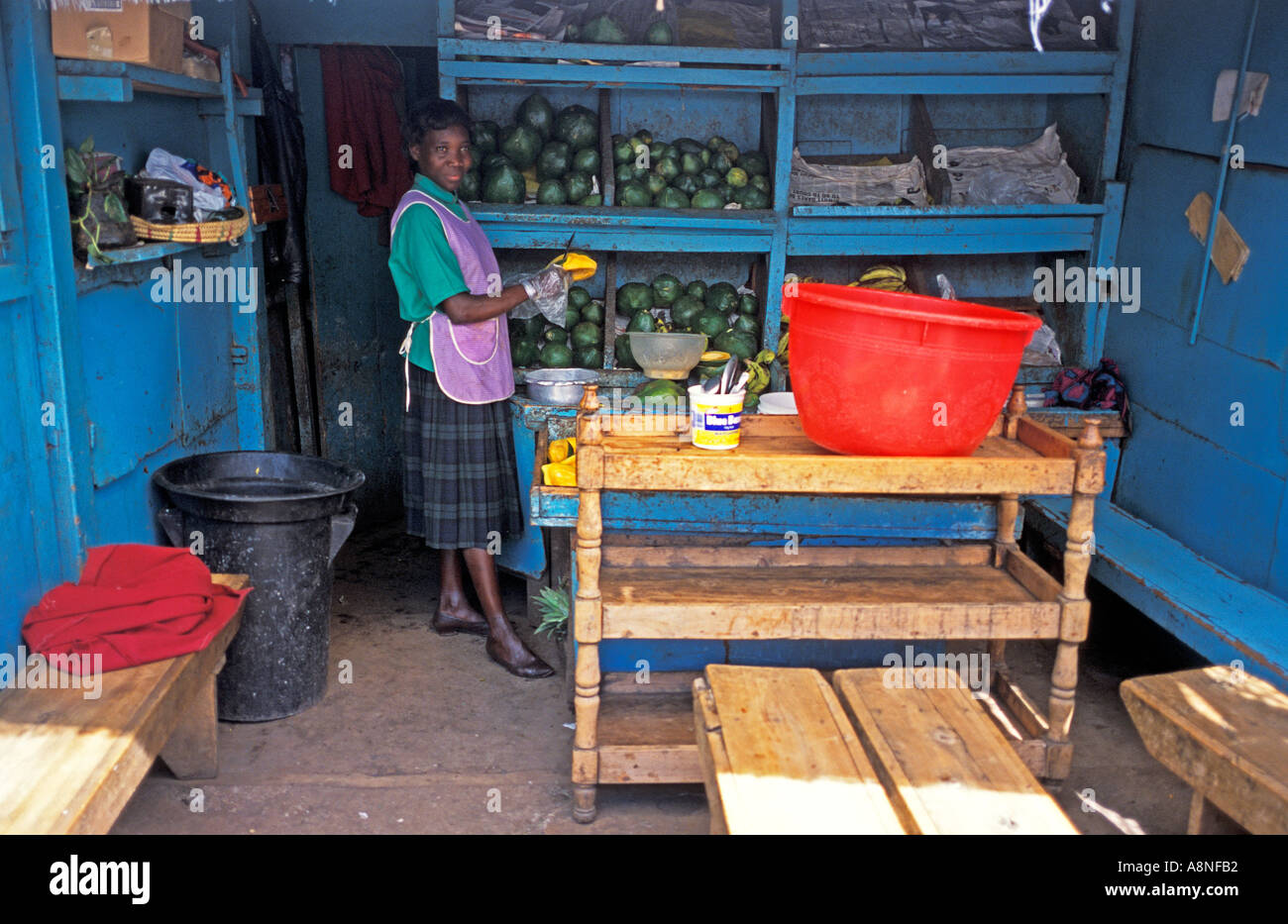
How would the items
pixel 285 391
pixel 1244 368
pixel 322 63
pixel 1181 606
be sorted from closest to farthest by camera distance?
pixel 1181 606 < pixel 1244 368 < pixel 322 63 < pixel 285 391

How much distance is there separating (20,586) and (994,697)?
9.20 ft

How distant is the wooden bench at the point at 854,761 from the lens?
203 cm

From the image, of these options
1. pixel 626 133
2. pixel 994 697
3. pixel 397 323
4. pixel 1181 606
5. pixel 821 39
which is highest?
pixel 821 39

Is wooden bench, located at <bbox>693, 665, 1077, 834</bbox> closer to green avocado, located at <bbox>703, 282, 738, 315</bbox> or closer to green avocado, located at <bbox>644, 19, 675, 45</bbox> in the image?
green avocado, located at <bbox>703, 282, 738, 315</bbox>

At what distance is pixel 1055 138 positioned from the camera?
494 cm

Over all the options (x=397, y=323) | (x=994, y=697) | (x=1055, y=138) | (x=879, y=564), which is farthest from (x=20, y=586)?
(x=1055, y=138)

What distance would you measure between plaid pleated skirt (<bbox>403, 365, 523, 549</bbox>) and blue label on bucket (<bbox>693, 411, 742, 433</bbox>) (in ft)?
4.63

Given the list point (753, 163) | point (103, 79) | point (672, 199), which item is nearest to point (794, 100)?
point (753, 163)

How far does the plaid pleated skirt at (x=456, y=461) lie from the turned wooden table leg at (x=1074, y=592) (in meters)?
2.02

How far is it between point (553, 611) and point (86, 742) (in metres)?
2.13

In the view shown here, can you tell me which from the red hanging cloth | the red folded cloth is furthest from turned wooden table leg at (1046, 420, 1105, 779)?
the red hanging cloth

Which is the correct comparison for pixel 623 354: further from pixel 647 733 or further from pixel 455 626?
pixel 647 733

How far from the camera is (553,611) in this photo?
4.34 meters
